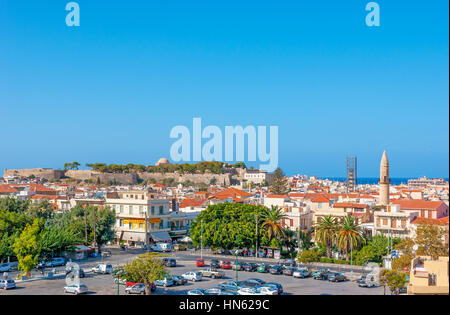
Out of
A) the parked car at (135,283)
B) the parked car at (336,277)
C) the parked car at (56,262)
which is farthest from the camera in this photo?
the parked car at (56,262)

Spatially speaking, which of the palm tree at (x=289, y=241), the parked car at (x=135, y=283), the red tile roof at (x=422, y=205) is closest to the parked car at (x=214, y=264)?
the palm tree at (x=289, y=241)

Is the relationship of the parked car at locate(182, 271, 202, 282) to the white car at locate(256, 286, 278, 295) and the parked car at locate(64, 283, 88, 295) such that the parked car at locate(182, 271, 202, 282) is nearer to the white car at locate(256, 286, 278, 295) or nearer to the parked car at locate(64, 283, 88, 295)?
the white car at locate(256, 286, 278, 295)

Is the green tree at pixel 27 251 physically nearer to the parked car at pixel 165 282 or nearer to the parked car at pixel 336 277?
the parked car at pixel 165 282

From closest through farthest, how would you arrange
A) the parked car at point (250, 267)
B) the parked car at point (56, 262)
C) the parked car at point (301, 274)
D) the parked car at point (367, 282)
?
the parked car at point (367, 282), the parked car at point (301, 274), the parked car at point (250, 267), the parked car at point (56, 262)

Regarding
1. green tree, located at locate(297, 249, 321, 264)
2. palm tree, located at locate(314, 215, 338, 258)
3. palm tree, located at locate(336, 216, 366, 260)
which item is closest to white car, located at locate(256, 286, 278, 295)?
green tree, located at locate(297, 249, 321, 264)

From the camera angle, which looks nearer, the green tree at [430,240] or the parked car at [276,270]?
the green tree at [430,240]

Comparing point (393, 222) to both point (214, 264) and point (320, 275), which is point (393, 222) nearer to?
point (320, 275)
